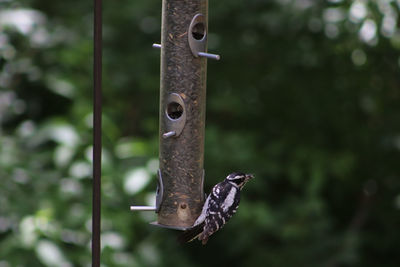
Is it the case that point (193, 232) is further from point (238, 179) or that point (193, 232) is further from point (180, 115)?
point (180, 115)

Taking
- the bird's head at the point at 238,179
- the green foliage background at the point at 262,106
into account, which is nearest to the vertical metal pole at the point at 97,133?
the bird's head at the point at 238,179

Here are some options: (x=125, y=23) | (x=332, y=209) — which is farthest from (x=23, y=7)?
(x=332, y=209)

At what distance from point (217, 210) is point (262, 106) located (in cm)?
213

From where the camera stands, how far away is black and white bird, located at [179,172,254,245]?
2.16 m

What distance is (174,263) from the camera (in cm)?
384

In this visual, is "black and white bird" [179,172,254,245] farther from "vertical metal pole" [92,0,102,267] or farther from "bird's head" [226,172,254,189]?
"vertical metal pole" [92,0,102,267]

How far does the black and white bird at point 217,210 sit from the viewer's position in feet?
7.09

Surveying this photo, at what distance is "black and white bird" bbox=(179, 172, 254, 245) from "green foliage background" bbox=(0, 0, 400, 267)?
1.01 metres

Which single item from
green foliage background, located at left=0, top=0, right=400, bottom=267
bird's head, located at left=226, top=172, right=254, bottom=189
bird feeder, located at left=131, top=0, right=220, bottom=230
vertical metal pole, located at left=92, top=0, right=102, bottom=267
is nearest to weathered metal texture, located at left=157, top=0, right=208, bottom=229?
bird feeder, located at left=131, top=0, right=220, bottom=230

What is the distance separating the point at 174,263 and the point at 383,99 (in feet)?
5.62

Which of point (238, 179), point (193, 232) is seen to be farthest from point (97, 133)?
point (238, 179)

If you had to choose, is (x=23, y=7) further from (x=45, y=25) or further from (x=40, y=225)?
(x=40, y=225)

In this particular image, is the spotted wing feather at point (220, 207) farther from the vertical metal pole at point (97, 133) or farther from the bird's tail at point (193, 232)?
the vertical metal pole at point (97, 133)

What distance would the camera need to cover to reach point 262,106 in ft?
13.9
